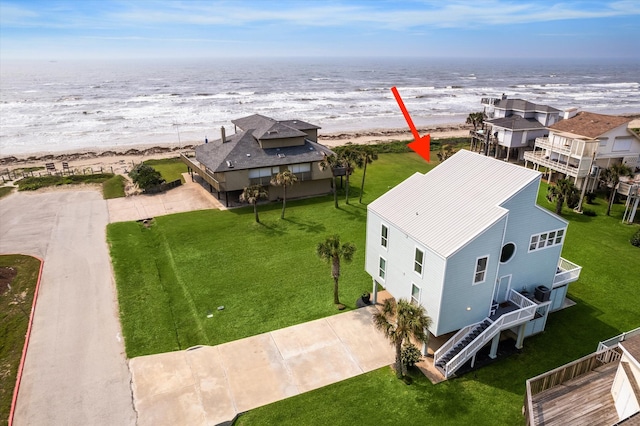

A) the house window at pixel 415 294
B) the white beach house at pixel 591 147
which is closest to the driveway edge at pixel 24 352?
the house window at pixel 415 294

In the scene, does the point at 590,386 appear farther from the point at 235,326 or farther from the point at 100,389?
the point at 100,389

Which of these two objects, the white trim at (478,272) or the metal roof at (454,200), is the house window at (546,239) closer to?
the metal roof at (454,200)

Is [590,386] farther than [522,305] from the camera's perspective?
No

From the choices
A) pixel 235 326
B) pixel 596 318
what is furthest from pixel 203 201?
pixel 596 318

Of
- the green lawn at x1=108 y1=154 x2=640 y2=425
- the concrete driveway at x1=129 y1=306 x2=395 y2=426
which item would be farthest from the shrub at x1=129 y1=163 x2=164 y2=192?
the concrete driveway at x1=129 y1=306 x2=395 y2=426

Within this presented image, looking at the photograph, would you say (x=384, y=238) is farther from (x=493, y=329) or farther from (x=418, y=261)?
(x=493, y=329)
